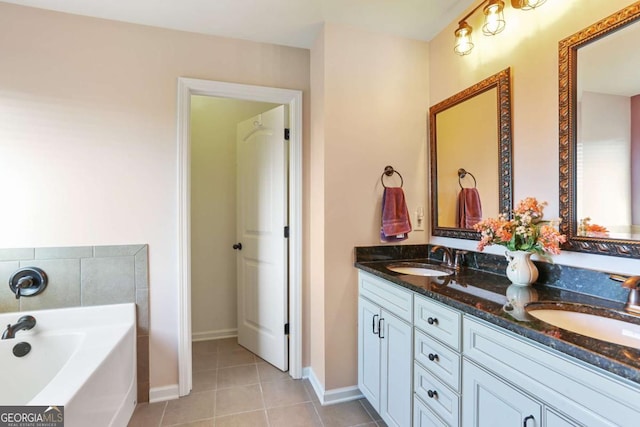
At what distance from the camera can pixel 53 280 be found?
183cm

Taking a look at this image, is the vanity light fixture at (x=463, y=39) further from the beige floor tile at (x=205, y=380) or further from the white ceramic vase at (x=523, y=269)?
the beige floor tile at (x=205, y=380)

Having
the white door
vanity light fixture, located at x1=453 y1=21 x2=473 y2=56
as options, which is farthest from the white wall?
vanity light fixture, located at x1=453 y1=21 x2=473 y2=56

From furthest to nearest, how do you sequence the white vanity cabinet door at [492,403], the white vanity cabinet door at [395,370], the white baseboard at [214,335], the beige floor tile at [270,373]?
the white baseboard at [214,335] → the beige floor tile at [270,373] → the white vanity cabinet door at [395,370] → the white vanity cabinet door at [492,403]

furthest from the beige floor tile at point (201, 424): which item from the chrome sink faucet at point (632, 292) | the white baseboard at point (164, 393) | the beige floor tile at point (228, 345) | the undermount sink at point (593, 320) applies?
the chrome sink faucet at point (632, 292)

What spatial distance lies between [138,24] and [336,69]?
52.9 inches

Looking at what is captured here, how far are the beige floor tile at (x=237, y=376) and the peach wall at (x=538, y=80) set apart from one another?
6.24 feet

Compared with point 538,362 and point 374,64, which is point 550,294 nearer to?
point 538,362

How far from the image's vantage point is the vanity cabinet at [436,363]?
46.5 inches

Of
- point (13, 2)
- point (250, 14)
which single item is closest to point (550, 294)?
point (250, 14)

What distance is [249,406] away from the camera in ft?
6.32

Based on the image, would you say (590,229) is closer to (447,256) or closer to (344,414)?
(447,256)

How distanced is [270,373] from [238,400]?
379 millimetres

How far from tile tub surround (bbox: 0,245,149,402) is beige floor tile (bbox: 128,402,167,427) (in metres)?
0.06

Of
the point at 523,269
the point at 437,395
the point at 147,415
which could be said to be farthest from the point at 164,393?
the point at 523,269
